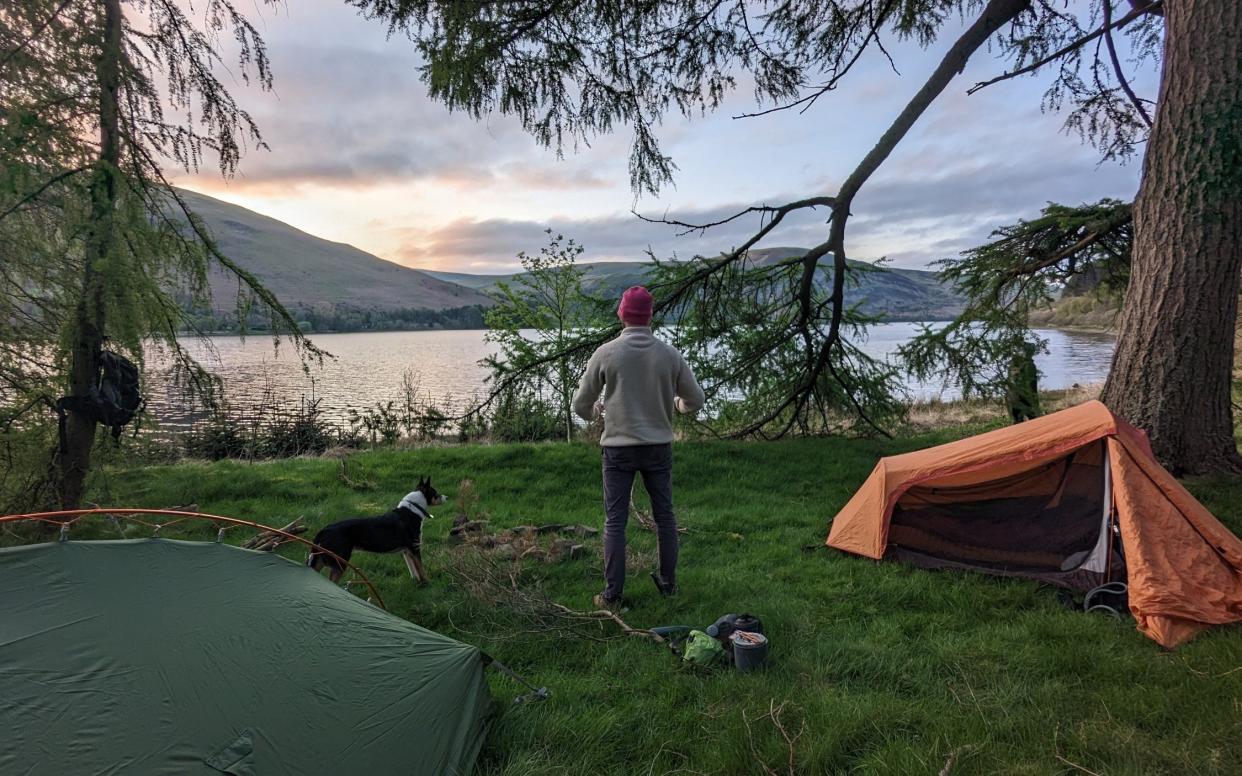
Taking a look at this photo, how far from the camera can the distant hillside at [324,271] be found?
4299 inches

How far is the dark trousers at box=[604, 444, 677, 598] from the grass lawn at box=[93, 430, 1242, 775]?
0.37 metres

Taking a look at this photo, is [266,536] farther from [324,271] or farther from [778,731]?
[324,271]

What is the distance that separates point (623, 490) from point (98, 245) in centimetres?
361

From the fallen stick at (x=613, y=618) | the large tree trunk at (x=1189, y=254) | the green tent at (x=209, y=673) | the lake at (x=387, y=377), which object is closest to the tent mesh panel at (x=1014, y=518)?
the large tree trunk at (x=1189, y=254)

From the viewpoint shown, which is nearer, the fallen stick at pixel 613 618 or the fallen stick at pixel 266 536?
the fallen stick at pixel 613 618

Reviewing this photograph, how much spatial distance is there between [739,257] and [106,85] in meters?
6.25

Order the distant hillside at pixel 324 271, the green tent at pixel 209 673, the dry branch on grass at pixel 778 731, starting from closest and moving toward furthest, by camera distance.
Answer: the green tent at pixel 209 673
the dry branch on grass at pixel 778 731
the distant hillside at pixel 324 271

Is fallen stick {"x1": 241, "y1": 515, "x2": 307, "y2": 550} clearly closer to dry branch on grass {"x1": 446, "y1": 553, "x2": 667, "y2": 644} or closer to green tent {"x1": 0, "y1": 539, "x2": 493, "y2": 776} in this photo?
dry branch on grass {"x1": 446, "y1": 553, "x2": 667, "y2": 644}

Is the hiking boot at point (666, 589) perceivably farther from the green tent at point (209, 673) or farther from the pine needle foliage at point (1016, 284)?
the pine needle foliage at point (1016, 284)

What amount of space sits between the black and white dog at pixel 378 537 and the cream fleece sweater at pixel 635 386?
5.71ft

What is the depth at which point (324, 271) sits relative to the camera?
131000mm

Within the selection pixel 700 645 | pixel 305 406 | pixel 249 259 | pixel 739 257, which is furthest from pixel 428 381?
pixel 249 259

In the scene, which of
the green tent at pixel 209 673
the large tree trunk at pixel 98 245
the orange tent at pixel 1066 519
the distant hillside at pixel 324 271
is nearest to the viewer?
the green tent at pixel 209 673

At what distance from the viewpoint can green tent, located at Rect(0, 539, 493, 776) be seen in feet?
5.74
